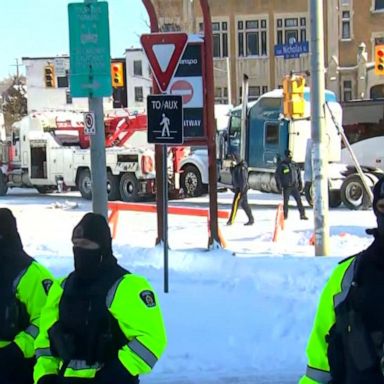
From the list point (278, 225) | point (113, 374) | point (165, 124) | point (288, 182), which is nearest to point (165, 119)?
point (165, 124)

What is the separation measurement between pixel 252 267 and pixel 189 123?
2.88 meters

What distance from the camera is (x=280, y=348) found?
6.71 metres

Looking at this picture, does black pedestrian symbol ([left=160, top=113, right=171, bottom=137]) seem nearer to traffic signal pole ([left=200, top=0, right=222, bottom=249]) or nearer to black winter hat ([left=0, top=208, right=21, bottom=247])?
traffic signal pole ([left=200, top=0, right=222, bottom=249])

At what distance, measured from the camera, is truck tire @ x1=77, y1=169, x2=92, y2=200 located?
24688 millimetres

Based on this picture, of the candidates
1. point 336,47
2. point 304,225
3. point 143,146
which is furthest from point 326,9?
point 304,225

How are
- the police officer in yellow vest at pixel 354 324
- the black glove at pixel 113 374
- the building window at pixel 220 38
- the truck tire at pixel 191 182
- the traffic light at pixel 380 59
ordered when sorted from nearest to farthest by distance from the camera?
A: the police officer in yellow vest at pixel 354 324, the black glove at pixel 113 374, the truck tire at pixel 191 182, the traffic light at pixel 380 59, the building window at pixel 220 38

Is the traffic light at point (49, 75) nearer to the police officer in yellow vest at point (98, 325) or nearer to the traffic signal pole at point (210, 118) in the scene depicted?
the traffic signal pole at point (210, 118)

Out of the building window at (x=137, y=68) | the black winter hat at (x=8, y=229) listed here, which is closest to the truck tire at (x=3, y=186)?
the black winter hat at (x=8, y=229)

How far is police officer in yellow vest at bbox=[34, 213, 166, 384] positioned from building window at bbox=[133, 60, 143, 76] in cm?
5329

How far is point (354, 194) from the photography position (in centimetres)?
2056

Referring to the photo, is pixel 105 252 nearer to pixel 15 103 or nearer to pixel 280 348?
pixel 280 348

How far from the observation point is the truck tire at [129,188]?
77.2ft

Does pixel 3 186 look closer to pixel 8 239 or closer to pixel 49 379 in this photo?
pixel 8 239

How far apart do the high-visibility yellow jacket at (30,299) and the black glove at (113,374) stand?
0.64 m
